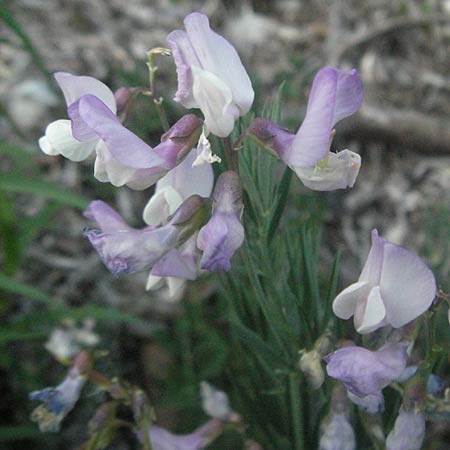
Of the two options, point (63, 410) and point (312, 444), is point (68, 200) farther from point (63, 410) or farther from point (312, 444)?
point (312, 444)

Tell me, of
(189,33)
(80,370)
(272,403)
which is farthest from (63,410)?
(189,33)

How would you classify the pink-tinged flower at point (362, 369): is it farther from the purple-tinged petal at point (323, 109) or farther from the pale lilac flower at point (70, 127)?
the pale lilac flower at point (70, 127)

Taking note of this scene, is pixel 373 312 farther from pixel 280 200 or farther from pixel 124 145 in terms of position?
pixel 124 145

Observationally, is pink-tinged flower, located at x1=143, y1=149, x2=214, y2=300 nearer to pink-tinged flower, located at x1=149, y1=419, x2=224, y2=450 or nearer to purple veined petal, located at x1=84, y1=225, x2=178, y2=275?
purple veined petal, located at x1=84, y1=225, x2=178, y2=275

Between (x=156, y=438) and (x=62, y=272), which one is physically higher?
(x=156, y=438)

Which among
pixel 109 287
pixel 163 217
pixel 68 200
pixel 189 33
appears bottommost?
pixel 109 287

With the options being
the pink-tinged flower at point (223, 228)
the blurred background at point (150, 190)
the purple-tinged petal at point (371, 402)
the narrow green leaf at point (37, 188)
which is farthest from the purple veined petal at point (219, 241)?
the narrow green leaf at point (37, 188)
